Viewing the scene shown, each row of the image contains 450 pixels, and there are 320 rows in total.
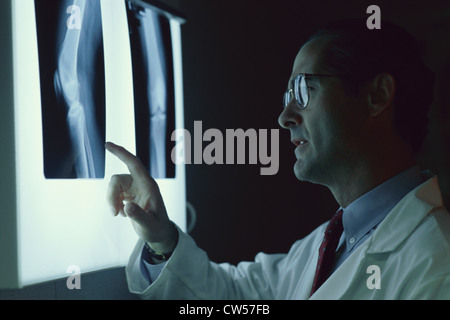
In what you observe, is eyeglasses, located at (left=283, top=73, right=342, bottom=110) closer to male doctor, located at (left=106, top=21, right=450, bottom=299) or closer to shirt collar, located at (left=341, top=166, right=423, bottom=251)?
male doctor, located at (left=106, top=21, right=450, bottom=299)

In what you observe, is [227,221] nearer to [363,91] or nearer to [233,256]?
[233,256]

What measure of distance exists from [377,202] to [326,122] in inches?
7.6

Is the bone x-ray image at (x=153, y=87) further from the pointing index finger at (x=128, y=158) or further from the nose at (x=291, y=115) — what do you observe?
the nose at (x=291, y=115)

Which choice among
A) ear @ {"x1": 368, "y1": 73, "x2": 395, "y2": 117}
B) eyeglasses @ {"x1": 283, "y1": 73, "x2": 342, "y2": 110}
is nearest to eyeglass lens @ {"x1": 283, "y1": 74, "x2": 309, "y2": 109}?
eyeglasses @ {"x1": 283, "y1": 73, "x2": 342, "y2": 110}

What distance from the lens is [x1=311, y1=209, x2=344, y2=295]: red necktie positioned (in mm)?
929

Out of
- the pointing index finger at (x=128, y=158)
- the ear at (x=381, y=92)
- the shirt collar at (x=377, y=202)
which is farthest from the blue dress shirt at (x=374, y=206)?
the pointing index finger at (x=128, y=158)

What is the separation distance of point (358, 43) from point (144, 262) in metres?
0.66

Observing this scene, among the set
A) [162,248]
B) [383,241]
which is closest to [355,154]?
[383,241]

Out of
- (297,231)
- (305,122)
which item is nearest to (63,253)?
(305,122)

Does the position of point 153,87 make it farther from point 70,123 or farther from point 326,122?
point 326,122

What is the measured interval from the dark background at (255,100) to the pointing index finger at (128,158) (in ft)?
0.87

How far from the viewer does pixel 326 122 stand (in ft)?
2.96

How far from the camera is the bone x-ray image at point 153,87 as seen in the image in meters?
0.90

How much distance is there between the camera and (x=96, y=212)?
80cm
